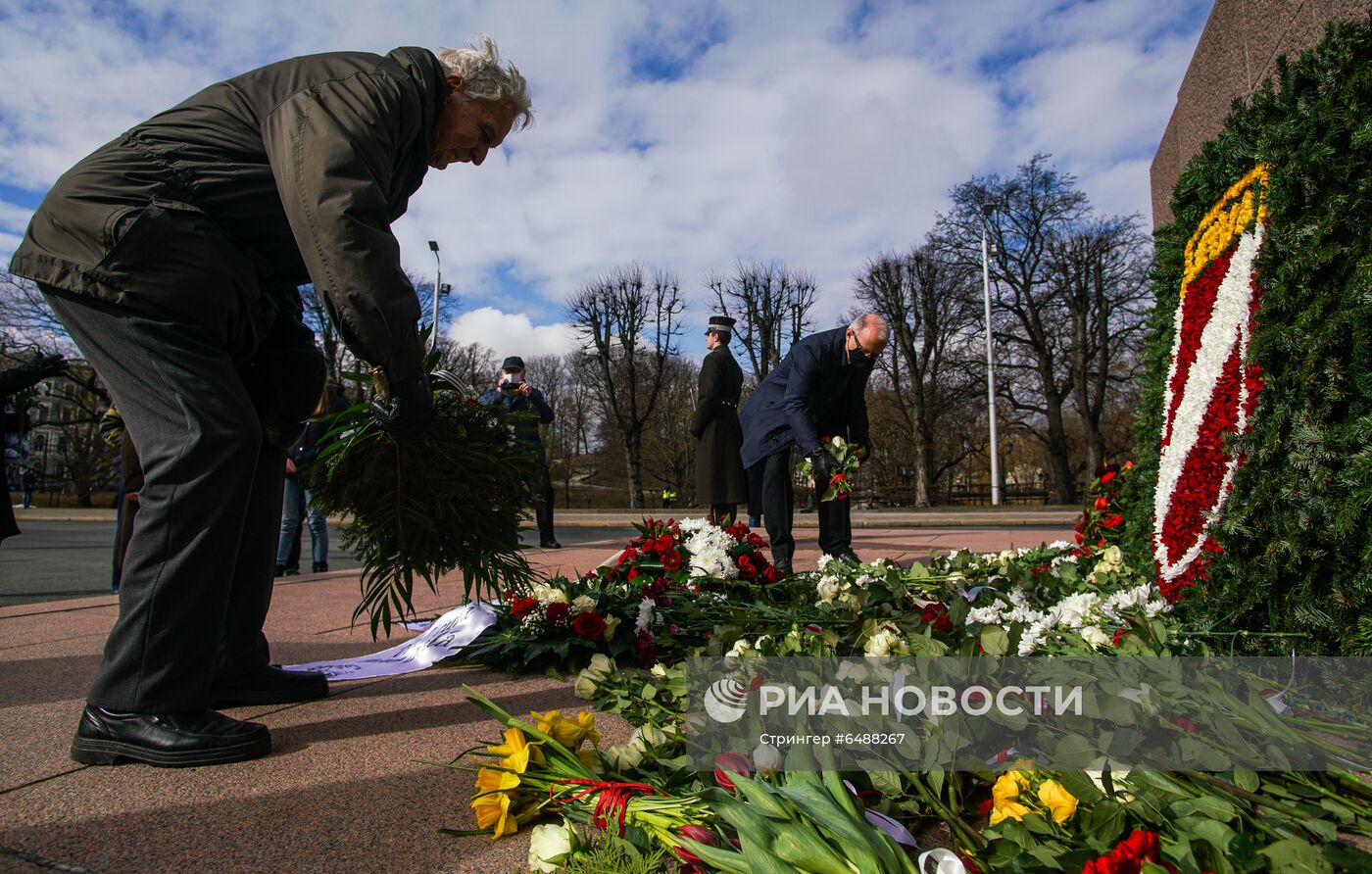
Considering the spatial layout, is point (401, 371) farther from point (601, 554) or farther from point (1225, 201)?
point (601, 554)

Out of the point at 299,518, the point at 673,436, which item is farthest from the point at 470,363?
the point at 299,518

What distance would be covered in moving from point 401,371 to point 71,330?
855 millimetres

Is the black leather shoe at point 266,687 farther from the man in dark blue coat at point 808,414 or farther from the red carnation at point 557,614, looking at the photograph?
the man in dark blue coat at point 808,414

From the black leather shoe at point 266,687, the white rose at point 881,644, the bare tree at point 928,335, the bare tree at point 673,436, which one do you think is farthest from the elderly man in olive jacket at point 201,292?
the bare tree at point 673,436

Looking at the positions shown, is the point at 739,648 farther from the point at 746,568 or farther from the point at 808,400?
the point at 808,400

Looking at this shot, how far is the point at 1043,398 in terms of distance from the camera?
30.8 meters

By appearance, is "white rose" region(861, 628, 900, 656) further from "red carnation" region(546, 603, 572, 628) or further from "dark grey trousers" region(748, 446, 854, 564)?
"dark grey trousers" region(748, 446, 854, 564)

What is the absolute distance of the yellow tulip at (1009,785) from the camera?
142 cm

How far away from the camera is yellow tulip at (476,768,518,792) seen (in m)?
1.54

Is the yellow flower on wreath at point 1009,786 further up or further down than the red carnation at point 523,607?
further down

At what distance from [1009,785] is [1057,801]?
95mm

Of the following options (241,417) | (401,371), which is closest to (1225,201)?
(401,371)

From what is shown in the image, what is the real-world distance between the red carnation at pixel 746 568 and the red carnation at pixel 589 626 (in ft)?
3.53

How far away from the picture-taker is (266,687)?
8.41 ft
